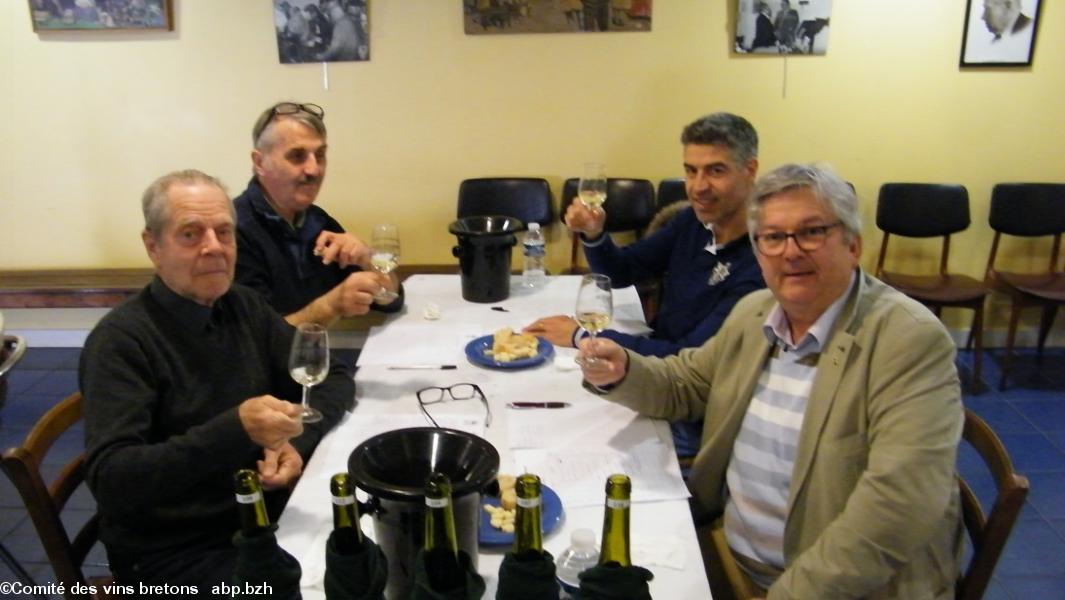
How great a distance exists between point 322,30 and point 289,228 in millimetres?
2047

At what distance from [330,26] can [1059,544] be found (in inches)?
155

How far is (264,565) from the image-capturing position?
3.33 ft

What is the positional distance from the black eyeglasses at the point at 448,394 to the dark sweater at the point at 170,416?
221 mm

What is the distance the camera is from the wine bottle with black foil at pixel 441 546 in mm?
983

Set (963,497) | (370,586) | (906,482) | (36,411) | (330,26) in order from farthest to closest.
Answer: (330,26), (36,411), (963,497), (906,482), (370,586)

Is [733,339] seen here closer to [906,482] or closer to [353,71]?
[906,482]

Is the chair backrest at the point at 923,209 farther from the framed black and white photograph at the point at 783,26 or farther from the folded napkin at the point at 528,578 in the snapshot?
the folded napkin at the point at 528,578

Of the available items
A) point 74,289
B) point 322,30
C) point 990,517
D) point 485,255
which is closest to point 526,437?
point 990,517

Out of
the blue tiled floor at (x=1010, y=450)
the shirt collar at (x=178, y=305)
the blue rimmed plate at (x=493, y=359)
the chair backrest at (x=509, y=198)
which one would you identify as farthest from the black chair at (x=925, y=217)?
the shirt collar at (x=178, y=305)

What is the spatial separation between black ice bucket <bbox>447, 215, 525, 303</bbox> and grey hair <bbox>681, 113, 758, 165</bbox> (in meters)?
0.72

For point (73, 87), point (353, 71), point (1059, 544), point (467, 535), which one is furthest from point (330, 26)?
point (1059, 544)

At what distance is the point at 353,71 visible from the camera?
415 cm

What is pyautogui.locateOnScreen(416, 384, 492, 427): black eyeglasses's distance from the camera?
6.24 feet

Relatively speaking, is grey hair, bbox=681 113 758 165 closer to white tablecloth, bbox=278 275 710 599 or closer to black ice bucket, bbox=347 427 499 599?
white tablecloth, bbox=278 275 710 599
